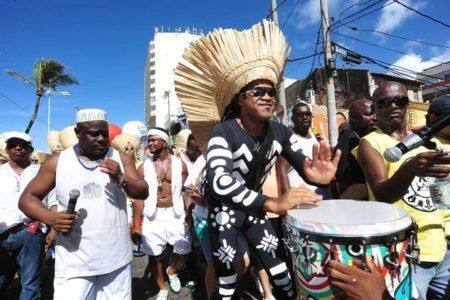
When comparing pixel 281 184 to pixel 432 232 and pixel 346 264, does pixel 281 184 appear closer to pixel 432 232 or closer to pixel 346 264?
pixel 432 232

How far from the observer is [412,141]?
1.51 meters

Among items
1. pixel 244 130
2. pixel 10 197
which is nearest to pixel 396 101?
pixel 244 130

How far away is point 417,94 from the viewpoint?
2939 centimetres

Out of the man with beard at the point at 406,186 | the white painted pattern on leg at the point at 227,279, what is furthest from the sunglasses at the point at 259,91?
the white painted pattern on leg at the point at 227,279

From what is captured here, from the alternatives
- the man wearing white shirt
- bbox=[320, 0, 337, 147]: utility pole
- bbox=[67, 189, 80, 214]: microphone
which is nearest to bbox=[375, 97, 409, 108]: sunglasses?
bbox=[67, 189, 80, 214]: microphone

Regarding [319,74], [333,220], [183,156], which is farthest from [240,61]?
[319,74]

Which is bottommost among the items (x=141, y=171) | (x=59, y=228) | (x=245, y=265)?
(x=245, y=265)

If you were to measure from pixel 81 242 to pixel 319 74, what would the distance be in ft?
82.0

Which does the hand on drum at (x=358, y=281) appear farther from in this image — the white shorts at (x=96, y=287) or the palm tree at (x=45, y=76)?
the palm tree at (x=45, y=76)

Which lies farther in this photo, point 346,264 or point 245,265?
point 245,265

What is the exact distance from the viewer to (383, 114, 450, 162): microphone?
1470 millimetres

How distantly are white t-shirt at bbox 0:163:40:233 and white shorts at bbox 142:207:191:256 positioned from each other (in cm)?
142

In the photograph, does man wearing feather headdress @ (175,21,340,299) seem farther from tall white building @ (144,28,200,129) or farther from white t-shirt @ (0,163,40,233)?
tall white building @ (144,28,200,129)

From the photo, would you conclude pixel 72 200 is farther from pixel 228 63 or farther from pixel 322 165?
pixel 322 165
